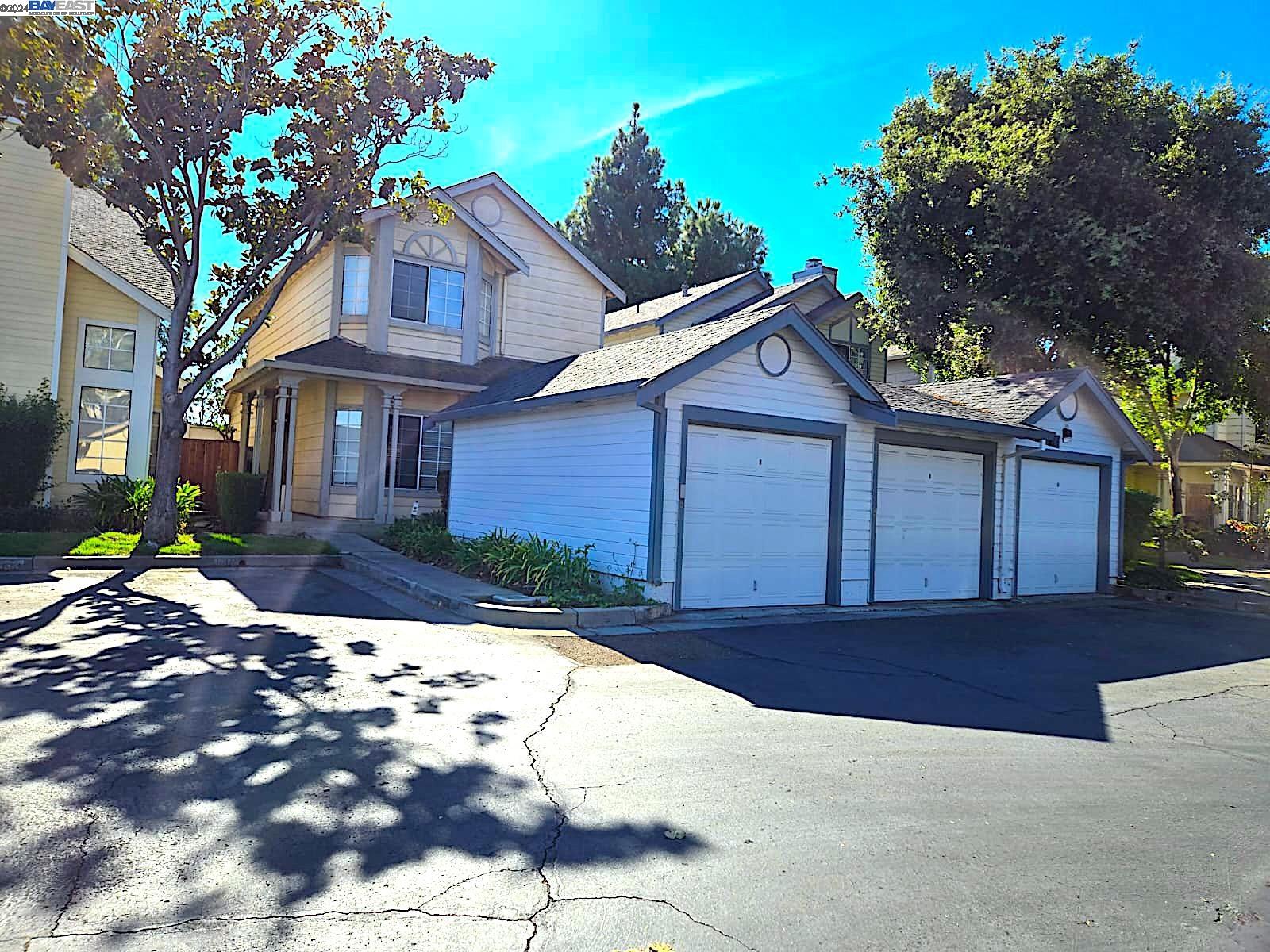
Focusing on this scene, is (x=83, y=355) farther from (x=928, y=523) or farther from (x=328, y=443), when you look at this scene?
(x=928, y=523)

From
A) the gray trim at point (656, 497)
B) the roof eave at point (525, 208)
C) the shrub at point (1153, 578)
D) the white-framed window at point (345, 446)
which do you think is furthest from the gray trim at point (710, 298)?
the gray trim at point (656, 497)

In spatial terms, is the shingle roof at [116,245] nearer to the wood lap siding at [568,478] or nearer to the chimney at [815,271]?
the wood lap siding at [568,478]

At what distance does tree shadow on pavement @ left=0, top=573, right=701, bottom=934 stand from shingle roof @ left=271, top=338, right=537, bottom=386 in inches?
411

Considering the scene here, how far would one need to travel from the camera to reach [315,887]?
343 centimetres

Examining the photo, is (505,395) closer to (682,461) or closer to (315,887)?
(682,461)

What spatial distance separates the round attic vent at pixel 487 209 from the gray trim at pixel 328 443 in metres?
6.15

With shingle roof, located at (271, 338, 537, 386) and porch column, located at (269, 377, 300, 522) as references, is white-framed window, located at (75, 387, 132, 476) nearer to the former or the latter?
porch column, located at (269, 377, 300, 522)

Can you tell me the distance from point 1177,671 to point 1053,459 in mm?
7314

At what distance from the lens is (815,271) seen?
30656 millimetres

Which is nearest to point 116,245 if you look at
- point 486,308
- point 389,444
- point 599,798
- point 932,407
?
point 389,444

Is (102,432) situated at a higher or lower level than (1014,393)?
lower

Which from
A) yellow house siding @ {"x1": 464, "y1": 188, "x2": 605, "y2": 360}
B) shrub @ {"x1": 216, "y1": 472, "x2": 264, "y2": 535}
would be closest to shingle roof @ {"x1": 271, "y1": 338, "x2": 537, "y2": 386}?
yellow house siding @ {"x1": 464, "y1": 188, "x2": 605, "y2": 360}

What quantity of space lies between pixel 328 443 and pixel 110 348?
15.8 feet

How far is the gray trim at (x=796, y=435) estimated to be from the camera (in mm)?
11062
